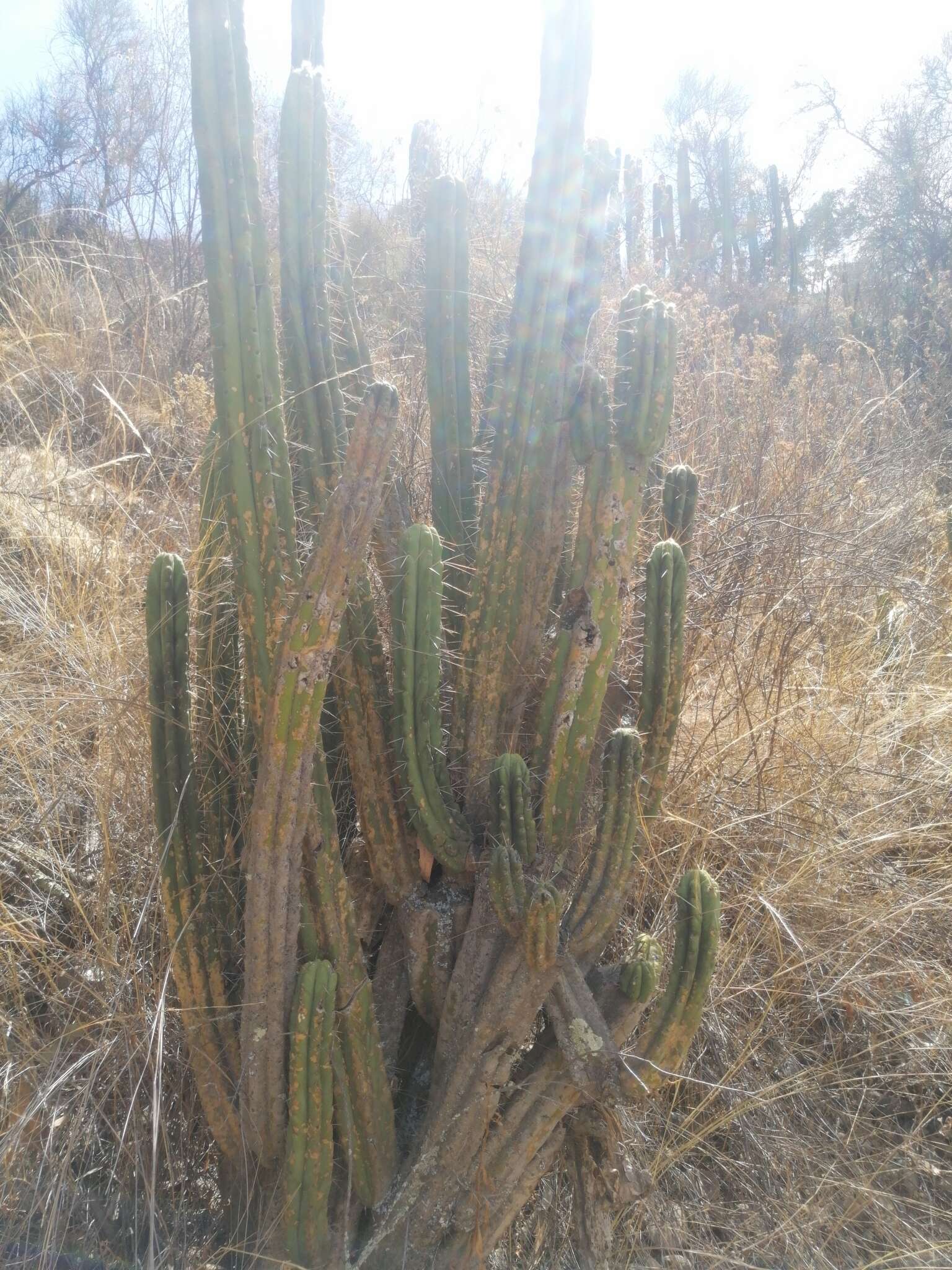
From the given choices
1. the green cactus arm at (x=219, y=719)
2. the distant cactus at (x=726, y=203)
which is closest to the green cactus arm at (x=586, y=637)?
the green cactus arm at (x=219, y=719)

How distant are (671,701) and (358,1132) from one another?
3.73ft

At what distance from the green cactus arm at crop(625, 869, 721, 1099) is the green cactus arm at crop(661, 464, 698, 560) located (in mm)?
1051

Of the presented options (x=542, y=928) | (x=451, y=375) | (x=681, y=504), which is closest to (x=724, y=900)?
(x=542, y=928)

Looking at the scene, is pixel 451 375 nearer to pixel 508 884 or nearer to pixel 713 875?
pixel 508 884

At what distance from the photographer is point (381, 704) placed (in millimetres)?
2064

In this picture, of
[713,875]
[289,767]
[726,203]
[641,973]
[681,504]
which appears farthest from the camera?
[726,203]

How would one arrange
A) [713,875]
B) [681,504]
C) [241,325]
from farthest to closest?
[713,875], [681,504], [241,325]

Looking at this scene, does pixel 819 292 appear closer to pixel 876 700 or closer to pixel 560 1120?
pixel 876 700

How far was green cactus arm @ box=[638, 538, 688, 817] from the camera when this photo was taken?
209 centimetres

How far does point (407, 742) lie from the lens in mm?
1918

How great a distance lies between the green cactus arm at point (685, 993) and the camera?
1808 mm

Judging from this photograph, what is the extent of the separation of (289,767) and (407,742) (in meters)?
0.36

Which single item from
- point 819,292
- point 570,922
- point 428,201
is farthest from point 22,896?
point 819,292

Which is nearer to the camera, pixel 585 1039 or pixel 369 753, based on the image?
pixel 585 1039
